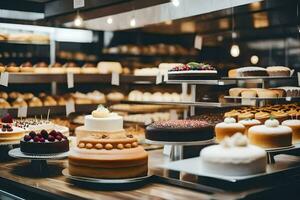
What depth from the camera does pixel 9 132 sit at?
416 cm

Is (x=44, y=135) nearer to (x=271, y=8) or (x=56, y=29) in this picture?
(x=271, y=8)

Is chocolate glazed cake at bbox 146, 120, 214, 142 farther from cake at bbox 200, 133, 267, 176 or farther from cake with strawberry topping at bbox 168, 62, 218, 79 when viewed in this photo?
cake with strawberry topping at bbox 168, 62, 218, 79

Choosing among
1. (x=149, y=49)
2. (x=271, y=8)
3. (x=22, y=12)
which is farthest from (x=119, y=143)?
(x=149, y=49)

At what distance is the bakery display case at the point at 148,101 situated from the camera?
119 inches

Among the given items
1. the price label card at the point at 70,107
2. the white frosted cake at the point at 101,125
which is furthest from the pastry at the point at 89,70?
the white frosted cake at the point at 101,125

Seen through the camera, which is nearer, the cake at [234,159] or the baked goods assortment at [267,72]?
the cake at [234,159]

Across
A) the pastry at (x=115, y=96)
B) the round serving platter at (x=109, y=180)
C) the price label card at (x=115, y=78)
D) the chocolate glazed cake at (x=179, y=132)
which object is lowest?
the round serving platter at (x=109, y=180)

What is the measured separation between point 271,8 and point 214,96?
116cm

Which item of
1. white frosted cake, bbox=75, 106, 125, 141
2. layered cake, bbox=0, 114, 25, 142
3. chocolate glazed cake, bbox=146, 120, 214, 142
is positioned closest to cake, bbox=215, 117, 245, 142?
chocolate glazed cake, bbox=146, 120, 214, 142

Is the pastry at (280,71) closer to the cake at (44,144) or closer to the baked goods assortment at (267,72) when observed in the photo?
the baked goods assortment at (267,72)

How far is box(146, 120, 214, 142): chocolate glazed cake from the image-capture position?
334cm

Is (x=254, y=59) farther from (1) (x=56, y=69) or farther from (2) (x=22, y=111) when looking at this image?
(2) (x=22, y=111)

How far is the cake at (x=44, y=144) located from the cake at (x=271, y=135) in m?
1.41

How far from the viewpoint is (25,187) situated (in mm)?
3268
